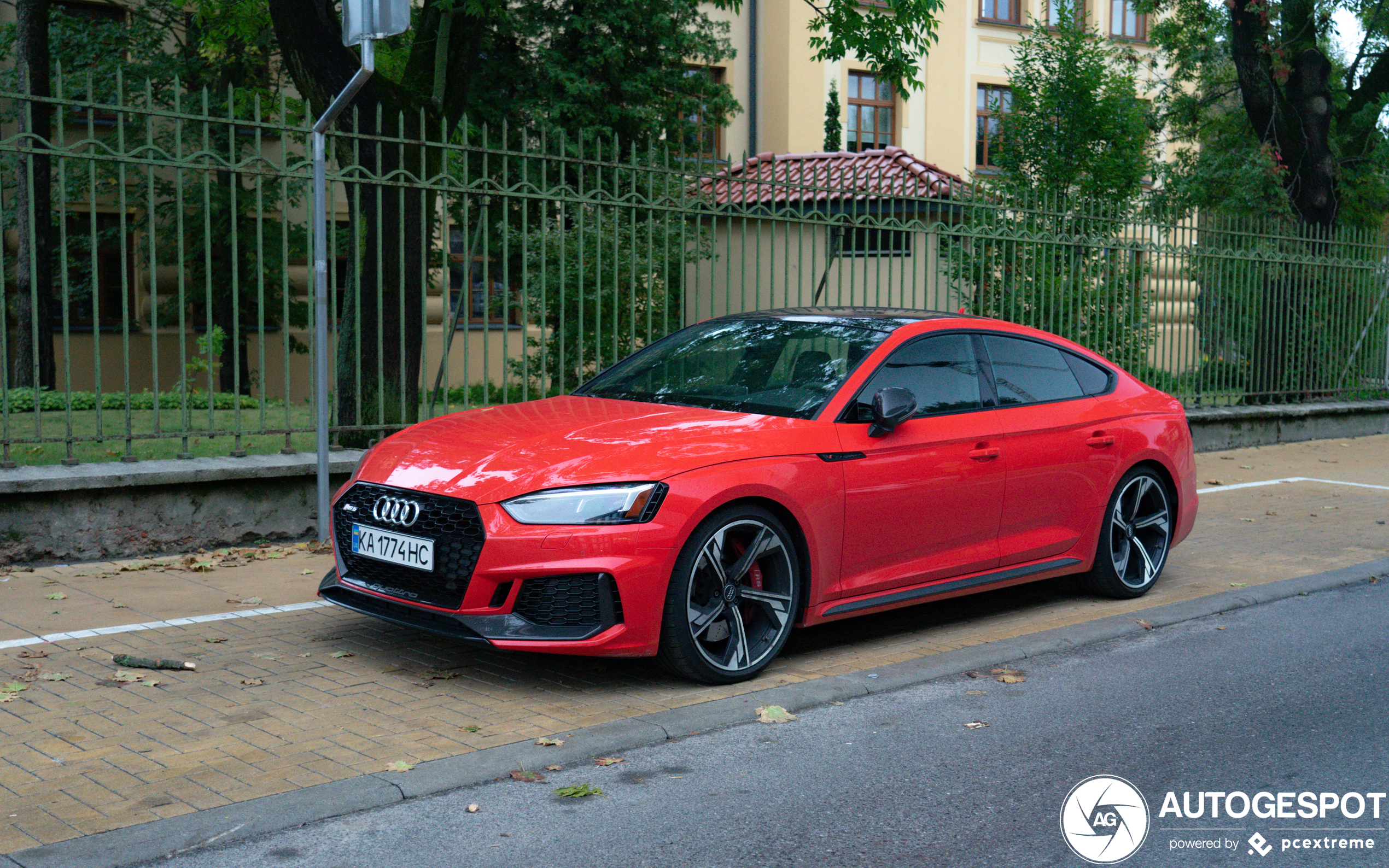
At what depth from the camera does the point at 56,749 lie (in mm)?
4422

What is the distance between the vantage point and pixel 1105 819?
404 centimetres

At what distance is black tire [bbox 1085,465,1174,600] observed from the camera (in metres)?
7.11

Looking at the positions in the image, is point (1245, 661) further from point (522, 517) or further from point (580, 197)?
point (580, 197)

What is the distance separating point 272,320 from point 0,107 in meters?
4.99

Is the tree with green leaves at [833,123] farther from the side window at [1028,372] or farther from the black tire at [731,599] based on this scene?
the black tire at [731,599]

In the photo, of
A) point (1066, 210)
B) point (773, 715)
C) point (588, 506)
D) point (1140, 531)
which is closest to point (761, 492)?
point (588, 506)

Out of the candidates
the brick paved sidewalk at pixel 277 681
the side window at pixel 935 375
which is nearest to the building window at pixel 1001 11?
the brick paved sidewalk at pixel 277 681

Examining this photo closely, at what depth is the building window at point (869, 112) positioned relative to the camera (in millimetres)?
31047

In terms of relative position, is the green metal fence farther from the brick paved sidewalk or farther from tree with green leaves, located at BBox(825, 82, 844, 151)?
tree with green leaves, located at BBox(825, 82, 844, 151)

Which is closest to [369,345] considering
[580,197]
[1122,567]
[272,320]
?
[580,197]

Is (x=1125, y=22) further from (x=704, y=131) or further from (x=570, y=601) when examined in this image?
(x=570, y=601)

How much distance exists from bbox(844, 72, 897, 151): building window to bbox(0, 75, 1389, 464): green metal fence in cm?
1528

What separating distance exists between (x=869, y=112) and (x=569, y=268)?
881 inches

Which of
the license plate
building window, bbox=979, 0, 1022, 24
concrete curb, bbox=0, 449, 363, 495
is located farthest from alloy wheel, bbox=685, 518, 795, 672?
building window, bbox=979, 0, 1022, 24
